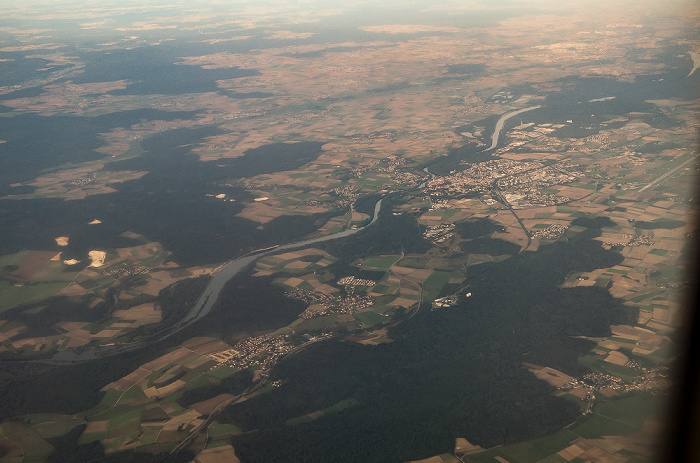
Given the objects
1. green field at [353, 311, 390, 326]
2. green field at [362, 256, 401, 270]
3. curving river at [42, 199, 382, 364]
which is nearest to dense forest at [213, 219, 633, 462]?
green field at [353, 311, 390, 326]

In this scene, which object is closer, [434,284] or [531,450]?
[531,450]

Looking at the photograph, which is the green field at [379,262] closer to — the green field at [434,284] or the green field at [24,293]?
the green field at [434,284]

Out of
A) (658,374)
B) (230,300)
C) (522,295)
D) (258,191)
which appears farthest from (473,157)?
(658,374)

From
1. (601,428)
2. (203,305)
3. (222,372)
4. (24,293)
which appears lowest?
(24,293)

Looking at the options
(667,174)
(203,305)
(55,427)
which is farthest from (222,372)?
(667,174)

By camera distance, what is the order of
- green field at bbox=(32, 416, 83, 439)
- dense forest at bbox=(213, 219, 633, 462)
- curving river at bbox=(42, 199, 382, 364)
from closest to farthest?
dense forest at bbox=(213, 219, 633, 462) → green field at bbox=(32, 416, 83, 439) → curving river at bbox=(42, 199, 382, 364)

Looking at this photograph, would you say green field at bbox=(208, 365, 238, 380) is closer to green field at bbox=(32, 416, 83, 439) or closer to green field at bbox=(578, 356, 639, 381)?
green field at bbox=(32, 416, 83, 439)

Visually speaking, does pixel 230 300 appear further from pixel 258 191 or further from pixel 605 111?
pixel 605 111

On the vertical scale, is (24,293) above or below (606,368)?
below

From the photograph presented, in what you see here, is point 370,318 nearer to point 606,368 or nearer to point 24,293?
point 606,368
